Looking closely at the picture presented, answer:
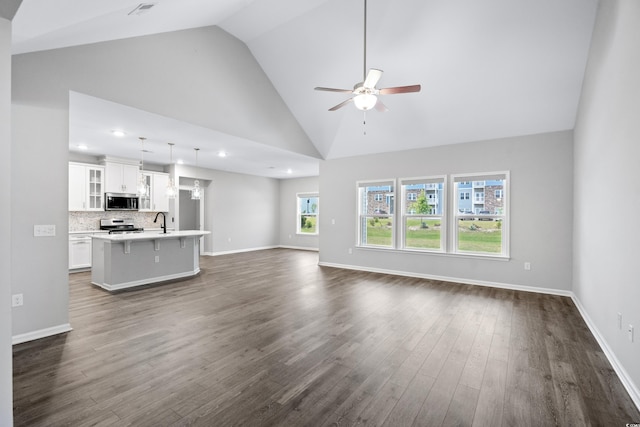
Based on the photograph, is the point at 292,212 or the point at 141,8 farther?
the point at 292,212

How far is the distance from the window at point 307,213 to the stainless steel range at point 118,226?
508 cm

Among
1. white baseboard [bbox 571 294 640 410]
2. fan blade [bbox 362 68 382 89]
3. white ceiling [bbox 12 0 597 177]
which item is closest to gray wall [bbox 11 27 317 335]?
white ceiling [bbox 12 0 597 177]

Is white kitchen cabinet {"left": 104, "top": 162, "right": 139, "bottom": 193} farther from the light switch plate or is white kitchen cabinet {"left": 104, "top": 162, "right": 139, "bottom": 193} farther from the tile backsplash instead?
the light switch plate

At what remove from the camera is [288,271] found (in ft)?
21.8

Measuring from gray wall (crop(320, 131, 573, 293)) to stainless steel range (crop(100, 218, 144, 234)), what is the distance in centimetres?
581

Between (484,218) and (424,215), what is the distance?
109cm

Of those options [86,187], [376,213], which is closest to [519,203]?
[376,213]

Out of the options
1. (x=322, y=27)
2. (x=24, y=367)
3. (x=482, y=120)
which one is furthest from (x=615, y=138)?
(x=24, y=367)

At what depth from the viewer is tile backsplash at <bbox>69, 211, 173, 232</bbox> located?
6773 millimetres

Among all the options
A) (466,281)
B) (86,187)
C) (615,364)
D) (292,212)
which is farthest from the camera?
(292,212)

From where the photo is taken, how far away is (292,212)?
36.1ft

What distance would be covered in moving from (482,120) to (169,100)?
16.5 feet

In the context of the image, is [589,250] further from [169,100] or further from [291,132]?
[169,100]

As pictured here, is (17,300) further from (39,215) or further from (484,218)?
(484,218)
